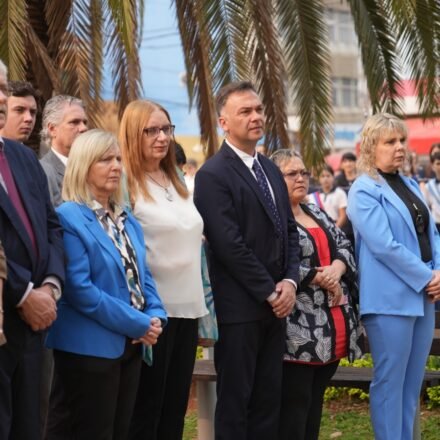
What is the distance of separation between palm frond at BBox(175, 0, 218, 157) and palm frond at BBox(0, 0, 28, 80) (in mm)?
1705

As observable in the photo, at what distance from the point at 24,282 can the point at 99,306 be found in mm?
492

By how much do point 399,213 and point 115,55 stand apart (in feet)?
12.0

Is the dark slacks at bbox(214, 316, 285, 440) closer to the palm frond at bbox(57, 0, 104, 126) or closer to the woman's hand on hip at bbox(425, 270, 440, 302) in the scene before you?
the woman's hand on hip at bbox(425, 270, 440, 302)

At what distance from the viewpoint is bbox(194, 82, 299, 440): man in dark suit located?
18.6 feet

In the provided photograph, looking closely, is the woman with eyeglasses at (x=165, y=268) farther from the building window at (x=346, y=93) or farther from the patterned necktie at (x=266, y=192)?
the building window at (x=346, y=93)

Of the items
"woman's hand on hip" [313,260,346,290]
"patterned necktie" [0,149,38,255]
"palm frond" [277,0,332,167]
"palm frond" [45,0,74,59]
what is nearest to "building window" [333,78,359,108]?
"palm frond" [277,0,332,167]

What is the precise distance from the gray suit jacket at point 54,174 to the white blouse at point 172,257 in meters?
0.46

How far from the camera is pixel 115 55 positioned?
8.95 metres

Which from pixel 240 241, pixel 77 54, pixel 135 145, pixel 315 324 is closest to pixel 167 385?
pixel 240 241

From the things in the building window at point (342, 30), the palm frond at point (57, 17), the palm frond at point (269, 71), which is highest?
the building window at point (342, 30)

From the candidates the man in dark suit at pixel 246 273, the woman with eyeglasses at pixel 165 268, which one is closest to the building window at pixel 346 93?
the man in dark suit at pixel 246 273

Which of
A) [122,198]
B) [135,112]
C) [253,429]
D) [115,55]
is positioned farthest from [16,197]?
[115,55]

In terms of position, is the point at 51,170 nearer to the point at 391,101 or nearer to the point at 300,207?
the point at 300,207

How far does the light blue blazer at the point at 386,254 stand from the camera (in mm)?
6105
